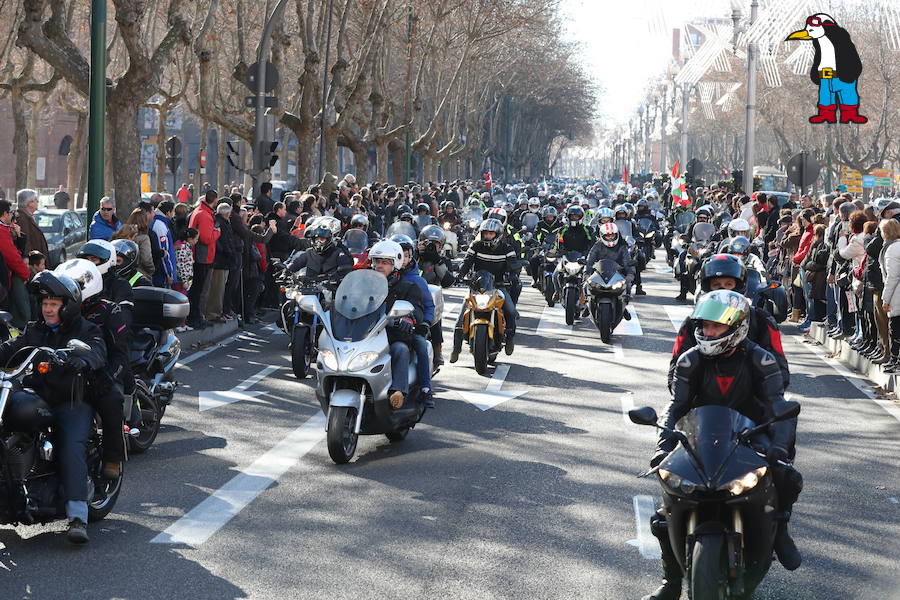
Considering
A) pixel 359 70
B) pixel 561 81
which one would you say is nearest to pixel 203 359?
pixel 359 70

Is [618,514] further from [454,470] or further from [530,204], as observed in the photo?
[530,204]

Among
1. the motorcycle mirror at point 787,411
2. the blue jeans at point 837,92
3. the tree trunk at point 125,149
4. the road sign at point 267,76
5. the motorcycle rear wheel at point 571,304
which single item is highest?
the blue jeans at point 837,92

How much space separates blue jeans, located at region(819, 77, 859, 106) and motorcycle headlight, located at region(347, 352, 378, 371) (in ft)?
107

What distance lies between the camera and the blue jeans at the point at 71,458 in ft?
25.2

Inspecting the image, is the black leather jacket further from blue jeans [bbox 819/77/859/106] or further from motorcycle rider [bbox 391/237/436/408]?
blue jeans [bbox 819/77/859/106]

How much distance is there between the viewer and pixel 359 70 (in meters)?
41.4

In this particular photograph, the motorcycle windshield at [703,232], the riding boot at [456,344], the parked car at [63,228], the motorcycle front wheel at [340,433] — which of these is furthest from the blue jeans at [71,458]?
the motorcycle windshield at [703,232]

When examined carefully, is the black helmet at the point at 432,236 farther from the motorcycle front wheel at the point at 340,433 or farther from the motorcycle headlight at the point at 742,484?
the motorcycle headlight at the point at 742,484

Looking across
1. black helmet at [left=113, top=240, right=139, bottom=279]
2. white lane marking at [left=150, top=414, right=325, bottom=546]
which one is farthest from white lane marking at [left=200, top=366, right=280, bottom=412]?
black helmet at [left=113, top=240, right=139, bottom=279]

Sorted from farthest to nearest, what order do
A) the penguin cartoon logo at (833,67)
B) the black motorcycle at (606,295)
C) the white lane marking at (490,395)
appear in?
the penguin cartoon logo at (833,67) → the black motorcycle at (606,295) → the white lane marking at (490,395)

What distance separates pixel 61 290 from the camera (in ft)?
25.8

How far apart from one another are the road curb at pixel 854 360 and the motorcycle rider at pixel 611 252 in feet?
8.41

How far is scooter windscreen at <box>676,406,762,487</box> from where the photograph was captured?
599cm

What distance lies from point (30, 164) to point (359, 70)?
10.9 m
